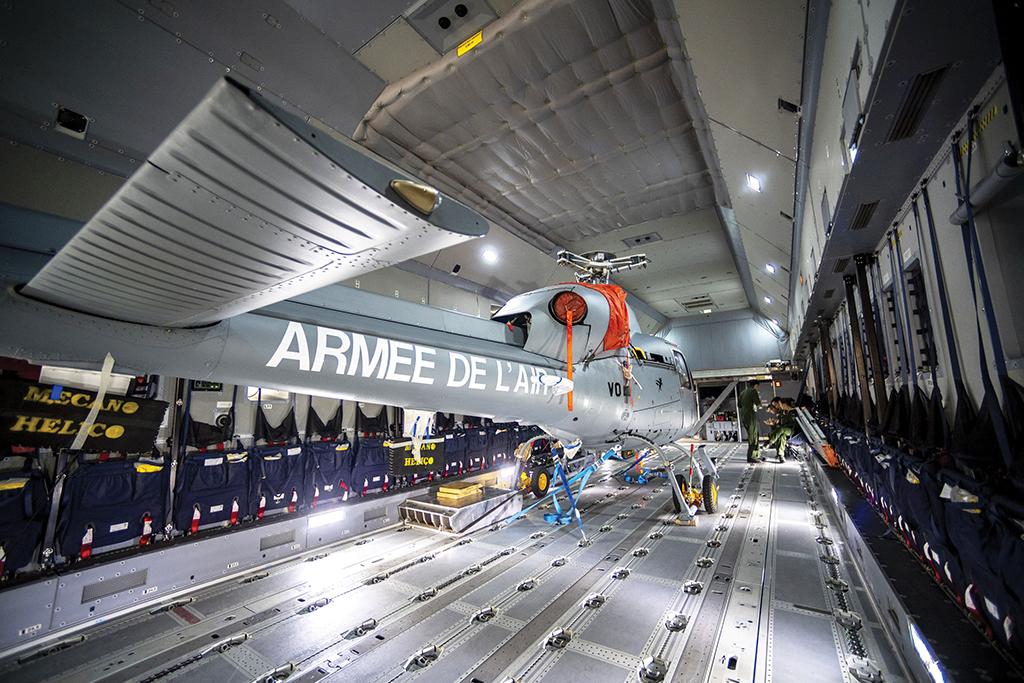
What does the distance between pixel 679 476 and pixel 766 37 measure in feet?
20.0

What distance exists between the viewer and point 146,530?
474 cm

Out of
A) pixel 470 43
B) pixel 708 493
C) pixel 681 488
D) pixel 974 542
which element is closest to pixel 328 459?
pixel 681 488

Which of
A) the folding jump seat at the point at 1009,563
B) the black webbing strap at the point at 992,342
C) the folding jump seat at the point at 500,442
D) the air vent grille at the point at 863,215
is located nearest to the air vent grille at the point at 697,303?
the folding jump seat at the point at 500,442

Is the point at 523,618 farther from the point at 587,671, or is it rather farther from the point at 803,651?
the point at 803,651

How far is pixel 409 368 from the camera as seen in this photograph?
2.27 meters

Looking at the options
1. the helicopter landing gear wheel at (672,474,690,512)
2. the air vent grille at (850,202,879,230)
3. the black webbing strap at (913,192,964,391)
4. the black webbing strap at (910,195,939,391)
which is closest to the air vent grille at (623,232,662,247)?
the air vent grille at (850,202,879,230)

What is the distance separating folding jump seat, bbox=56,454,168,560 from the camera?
4.27m

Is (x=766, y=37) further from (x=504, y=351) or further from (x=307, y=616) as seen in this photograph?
(x=307, y=616)

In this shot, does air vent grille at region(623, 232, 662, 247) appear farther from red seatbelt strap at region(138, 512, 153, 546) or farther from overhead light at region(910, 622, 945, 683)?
red seatbelt strap at region(138, 512, 153, 546)

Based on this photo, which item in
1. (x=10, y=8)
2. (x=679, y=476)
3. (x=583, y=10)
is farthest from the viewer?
(x=679, y=476)

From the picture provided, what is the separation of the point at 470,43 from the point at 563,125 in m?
1.65

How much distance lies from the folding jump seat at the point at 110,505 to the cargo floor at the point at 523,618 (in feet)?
3.69

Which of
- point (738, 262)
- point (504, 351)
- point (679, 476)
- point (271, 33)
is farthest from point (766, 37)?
point (738, 262)

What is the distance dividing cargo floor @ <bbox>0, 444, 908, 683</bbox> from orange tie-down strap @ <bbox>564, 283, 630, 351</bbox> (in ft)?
8.17
